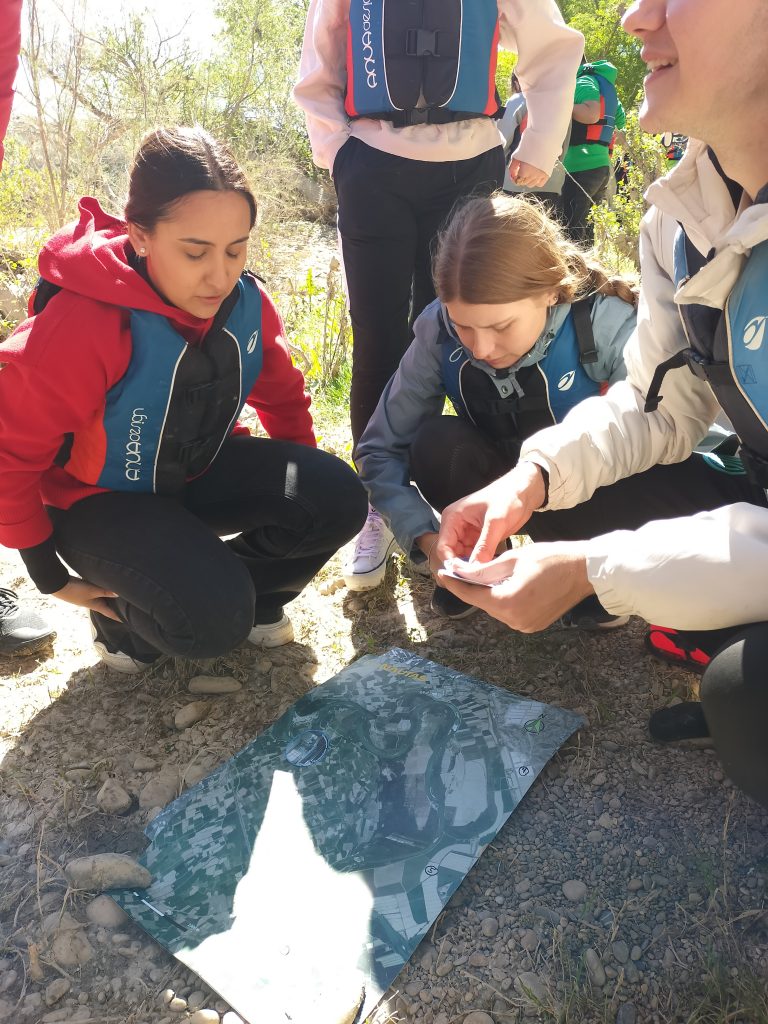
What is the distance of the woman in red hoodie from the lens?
5.93 feet

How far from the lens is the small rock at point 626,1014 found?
4.26 ft

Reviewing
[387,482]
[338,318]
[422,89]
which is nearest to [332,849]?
[387,482]

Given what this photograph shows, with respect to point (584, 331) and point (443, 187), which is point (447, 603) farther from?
point (443, 187)

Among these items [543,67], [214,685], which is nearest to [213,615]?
[214,685]

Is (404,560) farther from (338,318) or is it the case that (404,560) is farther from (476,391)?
(338,318)

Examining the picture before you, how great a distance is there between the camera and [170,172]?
5.89ft

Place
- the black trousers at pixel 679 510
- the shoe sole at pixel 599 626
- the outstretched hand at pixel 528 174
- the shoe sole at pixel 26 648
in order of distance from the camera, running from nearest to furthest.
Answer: the black trousers at pixel 679 510 → the shoe sole at pixel 599 626 → the shoe sole at pixel 26 648 → the outstretched hand at pixel 528 174

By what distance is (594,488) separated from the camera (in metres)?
1.88

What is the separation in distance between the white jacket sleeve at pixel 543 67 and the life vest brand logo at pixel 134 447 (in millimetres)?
1573

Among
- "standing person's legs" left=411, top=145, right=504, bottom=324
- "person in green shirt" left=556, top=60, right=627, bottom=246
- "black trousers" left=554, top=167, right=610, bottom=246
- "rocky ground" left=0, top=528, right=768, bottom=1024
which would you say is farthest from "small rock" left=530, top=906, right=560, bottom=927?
"black trousers" left=554, top=167, right=610, bottom=246

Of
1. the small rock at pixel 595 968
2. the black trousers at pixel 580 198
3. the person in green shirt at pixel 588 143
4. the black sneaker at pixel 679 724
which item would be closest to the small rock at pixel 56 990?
the small rock at pixel 595 968

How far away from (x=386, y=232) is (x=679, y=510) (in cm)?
126

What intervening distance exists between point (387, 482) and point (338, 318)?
7.11 ft

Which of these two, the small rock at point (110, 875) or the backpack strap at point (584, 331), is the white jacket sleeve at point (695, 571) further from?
the small rock at point (110, 875)
